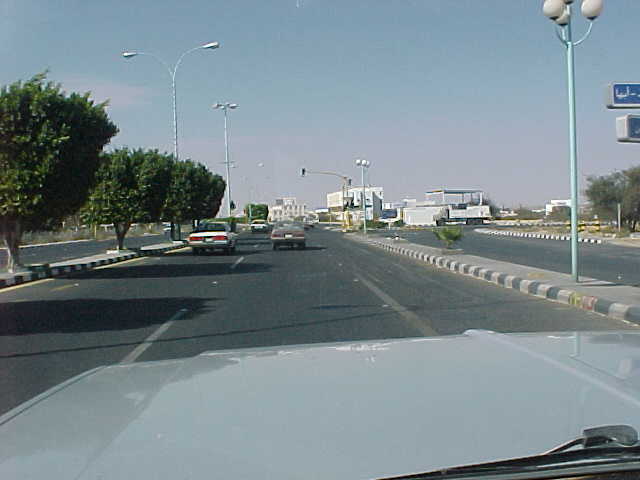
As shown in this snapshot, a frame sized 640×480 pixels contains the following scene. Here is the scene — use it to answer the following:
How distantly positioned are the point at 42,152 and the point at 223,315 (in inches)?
405

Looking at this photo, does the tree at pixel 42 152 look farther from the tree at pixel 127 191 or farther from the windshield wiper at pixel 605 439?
the windshield wiper at pixel 605 439

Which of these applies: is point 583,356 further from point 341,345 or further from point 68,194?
point 68,194

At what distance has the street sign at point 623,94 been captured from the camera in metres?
11.4

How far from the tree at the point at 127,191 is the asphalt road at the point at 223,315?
1227 centimetres

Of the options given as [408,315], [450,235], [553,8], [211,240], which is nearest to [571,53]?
[553,8]

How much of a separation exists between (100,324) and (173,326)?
1.13m

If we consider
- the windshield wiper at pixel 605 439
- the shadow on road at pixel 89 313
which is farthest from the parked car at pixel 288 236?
the windshield wiper at pixel 605 439

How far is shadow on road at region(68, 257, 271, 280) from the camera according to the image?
19828 millimetres

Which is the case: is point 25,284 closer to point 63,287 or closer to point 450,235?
point 63,287

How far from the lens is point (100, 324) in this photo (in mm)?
10195

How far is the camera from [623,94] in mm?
11414

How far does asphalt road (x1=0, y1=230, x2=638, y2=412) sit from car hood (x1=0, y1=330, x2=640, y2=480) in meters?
3.47

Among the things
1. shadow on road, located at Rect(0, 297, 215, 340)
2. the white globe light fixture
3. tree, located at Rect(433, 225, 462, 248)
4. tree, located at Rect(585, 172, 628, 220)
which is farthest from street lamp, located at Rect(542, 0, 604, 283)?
tree, located at Rect(585, 172, 628, 220)

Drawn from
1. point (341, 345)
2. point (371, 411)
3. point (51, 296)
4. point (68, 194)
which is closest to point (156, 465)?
point (371, 411)
